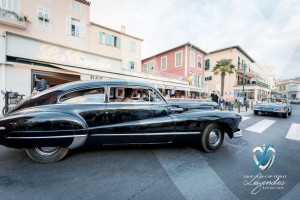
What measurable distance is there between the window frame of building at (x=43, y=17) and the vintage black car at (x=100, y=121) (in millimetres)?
13427

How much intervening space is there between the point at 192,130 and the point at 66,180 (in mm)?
2573

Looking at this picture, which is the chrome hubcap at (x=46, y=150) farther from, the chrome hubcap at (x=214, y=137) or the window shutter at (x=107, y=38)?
the window shutter at (x=107, y=38)

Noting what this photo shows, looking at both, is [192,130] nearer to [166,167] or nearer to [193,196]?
[166,167]

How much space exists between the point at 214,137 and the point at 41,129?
3.68m

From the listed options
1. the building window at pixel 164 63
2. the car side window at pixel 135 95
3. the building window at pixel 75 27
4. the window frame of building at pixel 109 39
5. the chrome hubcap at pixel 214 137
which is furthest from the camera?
the building window at pixel 164 63

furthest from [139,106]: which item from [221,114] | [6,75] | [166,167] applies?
[6,75]

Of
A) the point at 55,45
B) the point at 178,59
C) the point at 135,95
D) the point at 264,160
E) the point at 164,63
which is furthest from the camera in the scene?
the point at 164,63

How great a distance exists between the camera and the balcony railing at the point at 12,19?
1060cm

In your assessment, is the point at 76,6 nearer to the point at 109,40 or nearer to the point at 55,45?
the point at 109,40

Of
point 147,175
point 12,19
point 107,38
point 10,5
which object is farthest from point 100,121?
point 107,38

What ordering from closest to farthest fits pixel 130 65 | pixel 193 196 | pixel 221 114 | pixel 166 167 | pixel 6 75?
pixel 193 196 → pixel 166 167 → pixel 221 114 → pixel 6 75 → pixel 130 65

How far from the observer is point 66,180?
7.63 ft

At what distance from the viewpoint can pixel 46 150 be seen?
2.90 meters

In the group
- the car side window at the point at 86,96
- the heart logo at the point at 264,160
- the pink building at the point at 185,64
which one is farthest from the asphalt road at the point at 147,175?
the pink building at the point at 185,64
